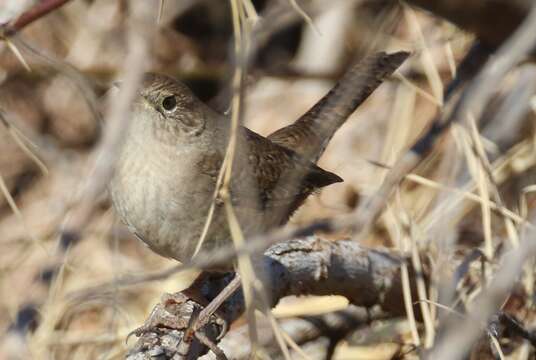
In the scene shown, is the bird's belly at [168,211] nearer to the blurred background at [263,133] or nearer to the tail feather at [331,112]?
the blurred background at [263,133]

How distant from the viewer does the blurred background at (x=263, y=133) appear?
11.2ft

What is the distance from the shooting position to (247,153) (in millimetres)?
2990

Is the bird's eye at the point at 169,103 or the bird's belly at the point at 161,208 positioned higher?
the bird's eye at the point at 169,103

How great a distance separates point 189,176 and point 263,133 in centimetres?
243

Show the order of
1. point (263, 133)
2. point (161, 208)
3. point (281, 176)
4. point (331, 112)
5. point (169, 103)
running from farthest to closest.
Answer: point (263, 133)
point (331, 112)
point (281, 176)
point (169, 103)
point (161, 208)

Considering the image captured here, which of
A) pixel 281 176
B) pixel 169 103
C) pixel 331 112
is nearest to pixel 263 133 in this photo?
pixel 331 112

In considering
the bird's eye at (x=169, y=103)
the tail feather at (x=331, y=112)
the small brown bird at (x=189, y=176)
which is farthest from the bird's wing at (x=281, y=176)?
the bird's eye at (x=169, y=103)

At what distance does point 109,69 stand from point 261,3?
1.10 metres

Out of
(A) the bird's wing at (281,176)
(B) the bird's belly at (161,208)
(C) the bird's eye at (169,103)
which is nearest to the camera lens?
(B) the bird's belly at (161,208)

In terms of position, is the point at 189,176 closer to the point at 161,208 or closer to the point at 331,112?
the point at 161,208

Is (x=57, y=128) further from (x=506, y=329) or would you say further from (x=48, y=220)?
(x=506, y=329)

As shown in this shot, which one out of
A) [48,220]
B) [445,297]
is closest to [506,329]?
[445,297]

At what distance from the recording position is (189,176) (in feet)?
9.14

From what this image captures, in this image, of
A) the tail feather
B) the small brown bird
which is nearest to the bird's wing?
the small brown bird
